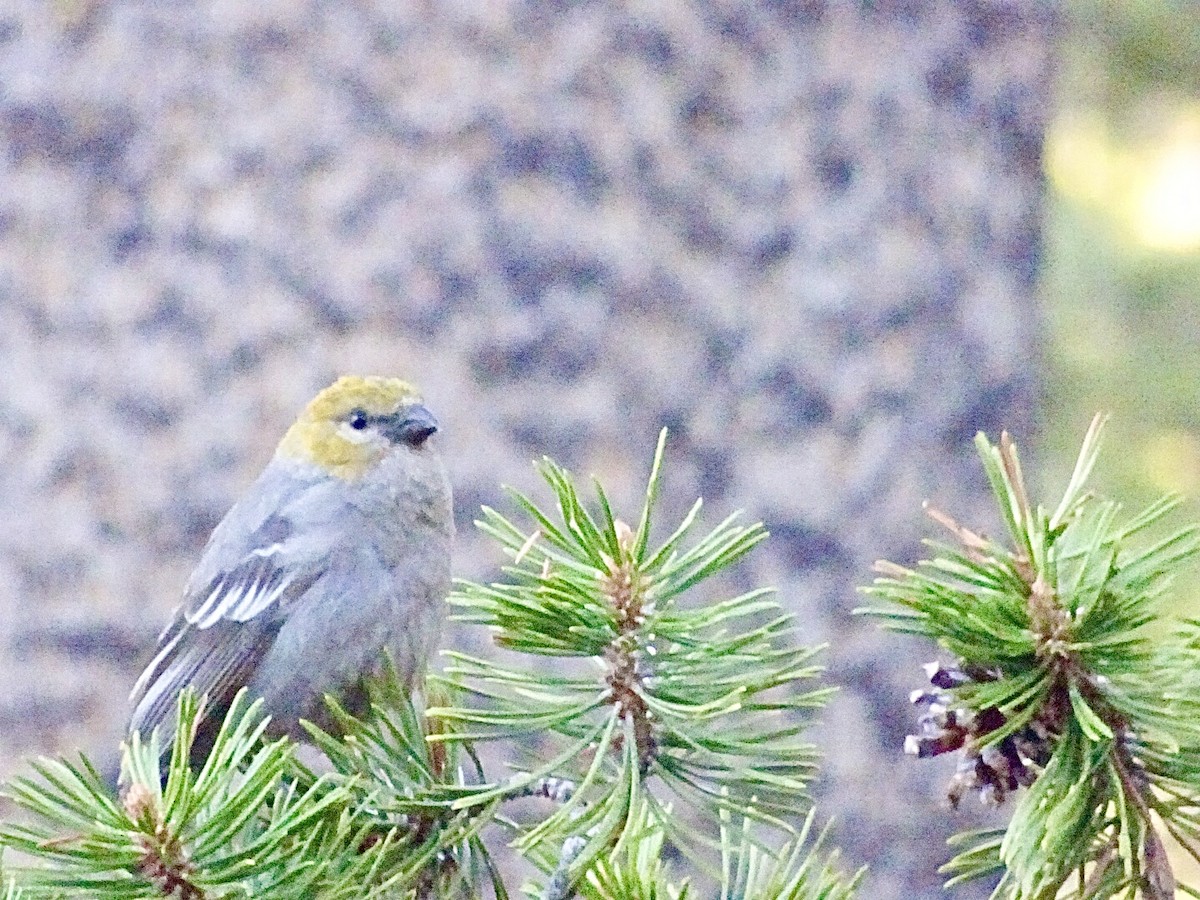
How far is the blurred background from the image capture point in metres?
2.84

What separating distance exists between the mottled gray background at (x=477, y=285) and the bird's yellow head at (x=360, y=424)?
39 cm

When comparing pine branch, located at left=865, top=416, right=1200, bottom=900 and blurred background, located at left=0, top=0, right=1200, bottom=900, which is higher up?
blurred background, located at left=0, top=0, right=1200, bottom=900

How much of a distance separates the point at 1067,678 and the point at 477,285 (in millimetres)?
1999

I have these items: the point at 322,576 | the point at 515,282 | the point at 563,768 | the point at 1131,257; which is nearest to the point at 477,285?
the point at 515,282

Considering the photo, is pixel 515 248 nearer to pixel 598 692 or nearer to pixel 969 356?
pixel 969 356

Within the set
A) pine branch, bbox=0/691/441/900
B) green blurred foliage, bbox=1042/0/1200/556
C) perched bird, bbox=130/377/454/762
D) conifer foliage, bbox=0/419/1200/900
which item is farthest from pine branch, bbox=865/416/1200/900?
green blurred foliage, bbox=1042/0/1200/556

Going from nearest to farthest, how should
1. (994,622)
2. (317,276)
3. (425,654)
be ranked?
(994,622) < (425,654) < (317,276)

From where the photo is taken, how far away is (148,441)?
9.36 feet

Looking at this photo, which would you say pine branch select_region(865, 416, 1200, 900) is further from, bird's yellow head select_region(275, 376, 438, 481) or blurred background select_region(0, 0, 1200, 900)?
blurred background select_region(0, 0, 1200, 900)

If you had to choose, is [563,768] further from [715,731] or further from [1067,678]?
[1067,678]

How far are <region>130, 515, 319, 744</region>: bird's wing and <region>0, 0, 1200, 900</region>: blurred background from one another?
0.47 meters

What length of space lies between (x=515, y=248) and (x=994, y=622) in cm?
200

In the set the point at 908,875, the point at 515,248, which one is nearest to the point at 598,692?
the point at 515,248

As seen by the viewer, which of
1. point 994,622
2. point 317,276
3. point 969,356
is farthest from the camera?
point 969,356
